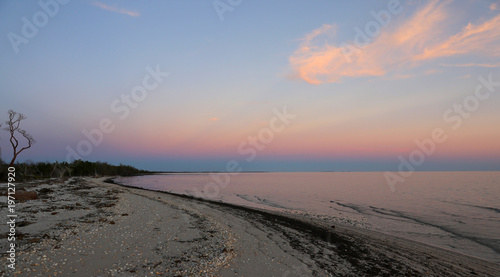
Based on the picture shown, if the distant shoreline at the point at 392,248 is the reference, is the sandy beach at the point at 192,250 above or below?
above

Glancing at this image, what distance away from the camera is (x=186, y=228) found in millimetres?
13391

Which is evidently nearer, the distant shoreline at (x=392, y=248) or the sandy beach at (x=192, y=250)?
the sandy beach at (x=192, y=250)

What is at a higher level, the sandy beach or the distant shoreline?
the sandy beach

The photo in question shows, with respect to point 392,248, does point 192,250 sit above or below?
above

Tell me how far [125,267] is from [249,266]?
412 cm

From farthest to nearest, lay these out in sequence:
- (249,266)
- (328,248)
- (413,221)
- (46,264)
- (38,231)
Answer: (413,221) → (328,248) → (38,231) → (249,266) → (46,264)

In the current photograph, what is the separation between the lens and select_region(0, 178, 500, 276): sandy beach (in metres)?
7.79

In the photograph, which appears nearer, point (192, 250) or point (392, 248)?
point (192, 250)

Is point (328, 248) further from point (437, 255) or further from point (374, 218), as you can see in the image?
point (374, 218)

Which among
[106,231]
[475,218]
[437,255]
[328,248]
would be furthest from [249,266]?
[475,218]

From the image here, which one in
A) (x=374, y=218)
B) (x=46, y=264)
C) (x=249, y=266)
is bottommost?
(x=374, y=218)

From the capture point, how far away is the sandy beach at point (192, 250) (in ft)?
25.6

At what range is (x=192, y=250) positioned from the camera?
9.77 meters

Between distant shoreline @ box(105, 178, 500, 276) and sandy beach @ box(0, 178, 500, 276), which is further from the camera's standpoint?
distant shoreline @ box(105, 178, 500, 276)
